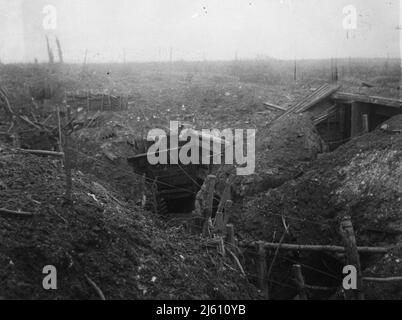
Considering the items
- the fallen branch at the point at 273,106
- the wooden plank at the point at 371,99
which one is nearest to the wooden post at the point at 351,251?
the wooden plank at the point at 371,99

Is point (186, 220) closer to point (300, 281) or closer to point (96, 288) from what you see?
point (300, 281)

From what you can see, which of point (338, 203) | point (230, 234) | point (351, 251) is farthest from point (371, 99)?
point (230, 234)

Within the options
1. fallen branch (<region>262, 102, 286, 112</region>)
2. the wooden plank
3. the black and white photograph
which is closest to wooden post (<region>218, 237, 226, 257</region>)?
the black and white photograph

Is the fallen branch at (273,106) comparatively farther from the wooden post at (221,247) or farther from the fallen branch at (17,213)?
the fallen branch at (17,213)

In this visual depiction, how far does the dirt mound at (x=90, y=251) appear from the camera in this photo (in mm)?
3875

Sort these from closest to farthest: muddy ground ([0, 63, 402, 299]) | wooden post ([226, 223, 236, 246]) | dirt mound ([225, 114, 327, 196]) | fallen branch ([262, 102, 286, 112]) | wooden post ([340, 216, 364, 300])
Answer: muddy ground ([0, 63, 402, 299]), wooden post ([340, 216, 364, 300]), wooden post ([226, 223, 236, 246]), dirt mound ([225, 114, 327, 196]), fallen branch ([262, 102, 286, 112])

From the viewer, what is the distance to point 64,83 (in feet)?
55.1

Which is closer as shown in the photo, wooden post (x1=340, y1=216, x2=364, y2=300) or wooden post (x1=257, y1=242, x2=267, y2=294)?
wooden post (x1=340, y1=216, x2=364, y2=300)

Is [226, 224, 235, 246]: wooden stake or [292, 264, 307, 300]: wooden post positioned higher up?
[226, 224, 235, 246]: wooden stake

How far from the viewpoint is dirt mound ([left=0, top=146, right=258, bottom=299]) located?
3.88 metres

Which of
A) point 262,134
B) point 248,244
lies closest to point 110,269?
point 248,244

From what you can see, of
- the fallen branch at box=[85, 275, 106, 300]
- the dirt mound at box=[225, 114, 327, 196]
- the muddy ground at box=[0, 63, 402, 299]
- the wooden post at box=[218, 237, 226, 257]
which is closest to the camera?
the fallen branch at box=[85, 275, 106, 300]

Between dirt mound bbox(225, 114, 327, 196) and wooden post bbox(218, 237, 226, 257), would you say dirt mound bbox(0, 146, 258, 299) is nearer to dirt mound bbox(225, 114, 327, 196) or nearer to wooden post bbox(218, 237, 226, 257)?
wooden post bbox(218, 237, 226, 257)
